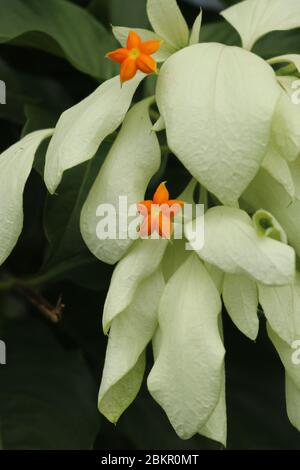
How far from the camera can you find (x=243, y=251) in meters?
0.32

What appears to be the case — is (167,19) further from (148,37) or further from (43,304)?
(43,304)

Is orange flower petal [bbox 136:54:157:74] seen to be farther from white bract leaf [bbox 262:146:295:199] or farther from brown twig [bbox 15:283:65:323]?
brown twig [bbox 15:283:65:323]

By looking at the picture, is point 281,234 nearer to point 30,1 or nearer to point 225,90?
point 225,90

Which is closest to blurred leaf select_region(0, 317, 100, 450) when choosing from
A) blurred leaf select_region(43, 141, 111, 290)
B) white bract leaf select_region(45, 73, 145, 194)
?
blurred leaf select_region(43, 141, 111, 290)

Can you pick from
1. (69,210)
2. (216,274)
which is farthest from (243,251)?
(69,210)

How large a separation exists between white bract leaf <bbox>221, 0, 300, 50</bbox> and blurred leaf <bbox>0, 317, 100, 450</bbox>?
257mm

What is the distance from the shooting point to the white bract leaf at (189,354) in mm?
337

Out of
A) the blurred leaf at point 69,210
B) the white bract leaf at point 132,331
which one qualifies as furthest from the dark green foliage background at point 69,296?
the white bract leaf at point 132,331

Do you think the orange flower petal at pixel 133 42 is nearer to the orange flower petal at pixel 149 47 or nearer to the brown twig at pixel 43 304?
the orange flower petal at pixel 149 47

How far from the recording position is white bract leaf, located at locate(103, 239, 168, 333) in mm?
350

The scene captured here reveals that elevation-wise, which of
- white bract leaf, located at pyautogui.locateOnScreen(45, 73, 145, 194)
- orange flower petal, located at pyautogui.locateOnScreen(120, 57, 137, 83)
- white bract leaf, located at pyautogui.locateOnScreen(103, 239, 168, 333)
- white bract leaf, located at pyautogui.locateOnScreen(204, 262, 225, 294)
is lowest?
white bract leaf, located at pyautogui.locateOnScreen(204, 262, 225, 294)

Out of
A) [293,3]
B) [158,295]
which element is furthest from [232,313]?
[293,3]

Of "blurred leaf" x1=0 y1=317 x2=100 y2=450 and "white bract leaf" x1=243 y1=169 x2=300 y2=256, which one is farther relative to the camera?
"blurred leaf" x1=0 y1=317 x2=100 y2=450

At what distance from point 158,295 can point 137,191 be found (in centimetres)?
5
